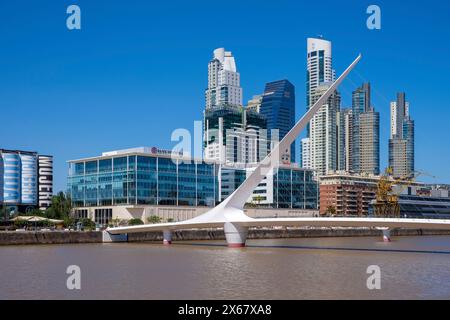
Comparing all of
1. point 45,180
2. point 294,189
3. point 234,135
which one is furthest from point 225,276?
point 234,135

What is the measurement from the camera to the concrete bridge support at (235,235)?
138 ft

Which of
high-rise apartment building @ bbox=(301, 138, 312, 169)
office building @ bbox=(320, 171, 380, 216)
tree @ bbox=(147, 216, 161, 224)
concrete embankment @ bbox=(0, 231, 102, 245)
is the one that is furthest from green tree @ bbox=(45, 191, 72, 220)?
high-rise apartment building @ bbox=(301, 138, 312, 169)

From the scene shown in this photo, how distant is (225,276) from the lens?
80.5ft

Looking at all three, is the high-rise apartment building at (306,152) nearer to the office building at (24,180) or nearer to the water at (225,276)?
the office building at (24,180)

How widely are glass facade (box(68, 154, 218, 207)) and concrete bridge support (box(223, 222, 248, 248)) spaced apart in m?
32.4

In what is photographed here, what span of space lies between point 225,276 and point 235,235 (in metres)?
17.9

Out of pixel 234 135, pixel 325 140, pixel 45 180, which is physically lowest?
pixel 45 180

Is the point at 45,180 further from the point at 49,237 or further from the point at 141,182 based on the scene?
the point at 49,237

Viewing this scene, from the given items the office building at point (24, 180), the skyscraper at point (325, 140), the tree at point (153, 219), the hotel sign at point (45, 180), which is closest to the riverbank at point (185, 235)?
the tree at point (153, 219)

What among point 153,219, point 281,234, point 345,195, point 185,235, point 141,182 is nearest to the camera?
point 185,235

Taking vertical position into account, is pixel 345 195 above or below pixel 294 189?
below

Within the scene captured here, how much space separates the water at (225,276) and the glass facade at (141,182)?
39137 millimetres

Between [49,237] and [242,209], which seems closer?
[242,209]

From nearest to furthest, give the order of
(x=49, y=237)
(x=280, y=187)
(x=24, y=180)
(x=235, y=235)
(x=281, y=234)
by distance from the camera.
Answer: (x=235, y=235)
(x=49, y=237)
(x=281, y=234)
(x=280, y=187)
(x=24, y=180)
